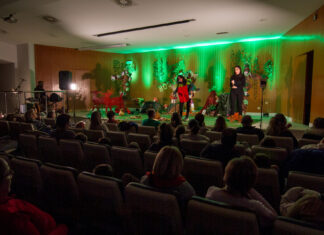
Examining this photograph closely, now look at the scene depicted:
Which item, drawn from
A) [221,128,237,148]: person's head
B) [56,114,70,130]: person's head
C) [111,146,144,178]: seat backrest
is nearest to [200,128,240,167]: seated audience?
[221,128,237,148]: person's head

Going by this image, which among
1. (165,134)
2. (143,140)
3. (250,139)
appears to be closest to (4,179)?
(165,134)

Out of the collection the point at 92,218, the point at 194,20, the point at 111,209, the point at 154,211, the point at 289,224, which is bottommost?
the point at 92,218

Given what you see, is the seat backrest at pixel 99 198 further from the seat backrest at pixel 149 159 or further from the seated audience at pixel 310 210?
the seated audience at pixel 310 210

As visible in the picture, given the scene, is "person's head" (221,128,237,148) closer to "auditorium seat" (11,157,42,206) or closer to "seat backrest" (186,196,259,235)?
"seat backrest" (186,196,259,235)

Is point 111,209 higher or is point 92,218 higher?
point 111,209

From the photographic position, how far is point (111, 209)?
169 centimetres

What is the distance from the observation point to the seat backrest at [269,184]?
1.88m

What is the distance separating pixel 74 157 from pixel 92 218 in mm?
1301

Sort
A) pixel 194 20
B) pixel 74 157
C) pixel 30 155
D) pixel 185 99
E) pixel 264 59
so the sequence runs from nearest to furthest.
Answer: pixel 74 157, pixel 30 155, pixel 194 20, pixel 185 99, pixel 264 59

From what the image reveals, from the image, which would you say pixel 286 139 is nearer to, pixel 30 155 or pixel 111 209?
pixel 111 209

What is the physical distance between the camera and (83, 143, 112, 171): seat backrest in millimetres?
2754

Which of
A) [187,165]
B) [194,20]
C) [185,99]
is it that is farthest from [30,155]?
[194,20]

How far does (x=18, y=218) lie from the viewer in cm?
122

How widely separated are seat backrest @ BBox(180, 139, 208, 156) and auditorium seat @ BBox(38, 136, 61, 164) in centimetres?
164
